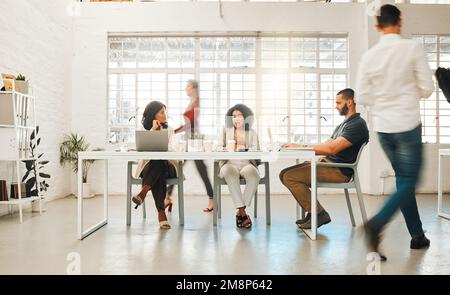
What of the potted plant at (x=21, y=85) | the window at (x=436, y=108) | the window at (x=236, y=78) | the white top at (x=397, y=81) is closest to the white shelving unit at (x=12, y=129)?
the potted plant at (x=21, y=85)

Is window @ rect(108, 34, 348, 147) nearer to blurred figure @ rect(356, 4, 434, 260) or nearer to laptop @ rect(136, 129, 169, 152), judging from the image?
laptop @ rect(136, 129, 169, 152)

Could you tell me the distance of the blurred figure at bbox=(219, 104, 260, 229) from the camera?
3.49m

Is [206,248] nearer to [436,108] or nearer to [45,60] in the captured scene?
[45,60]

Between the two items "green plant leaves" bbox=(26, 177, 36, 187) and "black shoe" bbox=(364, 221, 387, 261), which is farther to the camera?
"green plant leaves" bbox=(26, 177, 36, 187)

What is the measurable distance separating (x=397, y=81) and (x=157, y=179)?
213 centimetres

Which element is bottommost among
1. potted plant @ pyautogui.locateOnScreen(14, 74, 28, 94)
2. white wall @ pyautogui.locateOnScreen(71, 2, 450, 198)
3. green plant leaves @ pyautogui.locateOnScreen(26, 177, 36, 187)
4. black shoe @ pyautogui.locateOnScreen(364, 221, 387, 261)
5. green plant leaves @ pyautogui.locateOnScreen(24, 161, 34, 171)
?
black shoe @ pyautogui.locateOnScreen(364, 221, 387, 261)

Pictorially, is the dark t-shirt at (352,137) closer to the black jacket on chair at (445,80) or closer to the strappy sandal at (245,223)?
the black jacket on chair at (445,80)

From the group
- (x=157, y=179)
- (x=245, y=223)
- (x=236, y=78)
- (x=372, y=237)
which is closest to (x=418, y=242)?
(x=372, y=237)

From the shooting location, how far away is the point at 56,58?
18.7 feet

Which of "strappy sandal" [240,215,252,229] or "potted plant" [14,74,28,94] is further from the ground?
"potted plant" [14,74,28,94]

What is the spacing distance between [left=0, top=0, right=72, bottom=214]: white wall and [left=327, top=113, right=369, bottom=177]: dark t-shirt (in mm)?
3505

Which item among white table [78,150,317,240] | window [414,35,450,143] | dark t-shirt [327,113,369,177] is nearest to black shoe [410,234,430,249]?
white table [78,150,317,240]

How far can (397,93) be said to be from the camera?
7.73 ft
